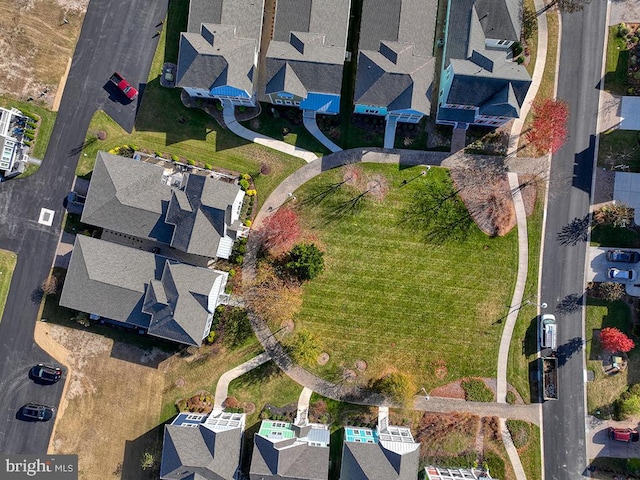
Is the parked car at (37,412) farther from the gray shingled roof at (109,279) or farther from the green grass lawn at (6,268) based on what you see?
the gray shingled roof at (109,279)

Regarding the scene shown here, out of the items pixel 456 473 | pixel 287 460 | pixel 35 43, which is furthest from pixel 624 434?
pixel 35 43

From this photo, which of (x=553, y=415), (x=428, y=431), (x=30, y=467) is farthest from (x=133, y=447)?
(x=553, y=415)

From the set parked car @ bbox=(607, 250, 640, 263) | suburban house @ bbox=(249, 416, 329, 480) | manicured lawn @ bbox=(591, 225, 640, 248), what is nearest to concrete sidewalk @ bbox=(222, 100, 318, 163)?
suburban house @ bbox=(249, 416, 329, 480)

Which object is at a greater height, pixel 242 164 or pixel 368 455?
pixel 242 164

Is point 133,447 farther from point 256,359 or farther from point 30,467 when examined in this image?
point 256,359

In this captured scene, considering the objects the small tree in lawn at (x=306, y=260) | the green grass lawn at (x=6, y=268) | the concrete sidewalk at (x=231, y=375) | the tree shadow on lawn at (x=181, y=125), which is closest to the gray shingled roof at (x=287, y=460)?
the concrete sidewalk at (x=231, y=375)

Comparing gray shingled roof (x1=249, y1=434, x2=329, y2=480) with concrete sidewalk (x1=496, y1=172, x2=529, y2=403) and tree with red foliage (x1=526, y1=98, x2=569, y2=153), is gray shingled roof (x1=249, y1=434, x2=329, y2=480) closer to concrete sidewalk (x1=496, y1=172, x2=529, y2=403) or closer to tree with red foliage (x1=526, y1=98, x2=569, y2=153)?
concrete sidewalk (x1=496, y1=172, x2=529, y2=403)

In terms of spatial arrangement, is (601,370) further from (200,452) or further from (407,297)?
(200,452)
